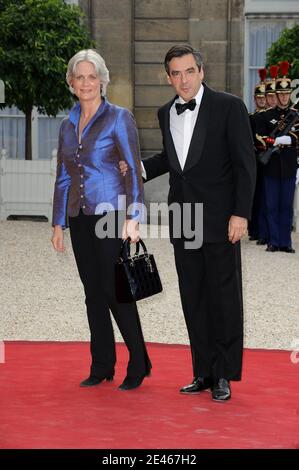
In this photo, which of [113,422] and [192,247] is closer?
[113,422]

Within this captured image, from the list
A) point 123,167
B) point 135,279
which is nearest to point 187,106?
point 123,167

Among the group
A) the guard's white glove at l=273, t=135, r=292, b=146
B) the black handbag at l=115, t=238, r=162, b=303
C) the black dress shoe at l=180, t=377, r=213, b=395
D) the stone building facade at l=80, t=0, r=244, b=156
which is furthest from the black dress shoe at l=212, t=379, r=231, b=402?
the stone building facade at l=80, t=0, r=244, b=156

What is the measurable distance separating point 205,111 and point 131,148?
41cm

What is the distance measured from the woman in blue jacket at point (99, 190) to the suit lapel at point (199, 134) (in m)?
0.27

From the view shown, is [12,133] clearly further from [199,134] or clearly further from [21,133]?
[199,134]

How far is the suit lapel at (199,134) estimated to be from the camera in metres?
5.66

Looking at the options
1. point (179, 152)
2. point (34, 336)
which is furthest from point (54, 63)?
point (179, 152)

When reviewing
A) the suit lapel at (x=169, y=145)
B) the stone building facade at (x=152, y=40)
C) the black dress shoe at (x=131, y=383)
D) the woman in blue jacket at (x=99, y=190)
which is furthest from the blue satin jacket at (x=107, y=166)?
the stone building facade at (x=152, y=40)

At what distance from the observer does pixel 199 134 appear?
5672mm

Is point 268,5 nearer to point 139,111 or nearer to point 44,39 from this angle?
point 139,111

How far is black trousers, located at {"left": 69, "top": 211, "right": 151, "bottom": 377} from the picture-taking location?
19.0 ft

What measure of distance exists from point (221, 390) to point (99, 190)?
1.15 meters

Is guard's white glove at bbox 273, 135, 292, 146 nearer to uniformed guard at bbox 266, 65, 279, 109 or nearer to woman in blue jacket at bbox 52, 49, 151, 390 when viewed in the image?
uniformed guard at bbox 266, 65, 279, 109

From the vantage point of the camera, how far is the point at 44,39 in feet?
53.3
